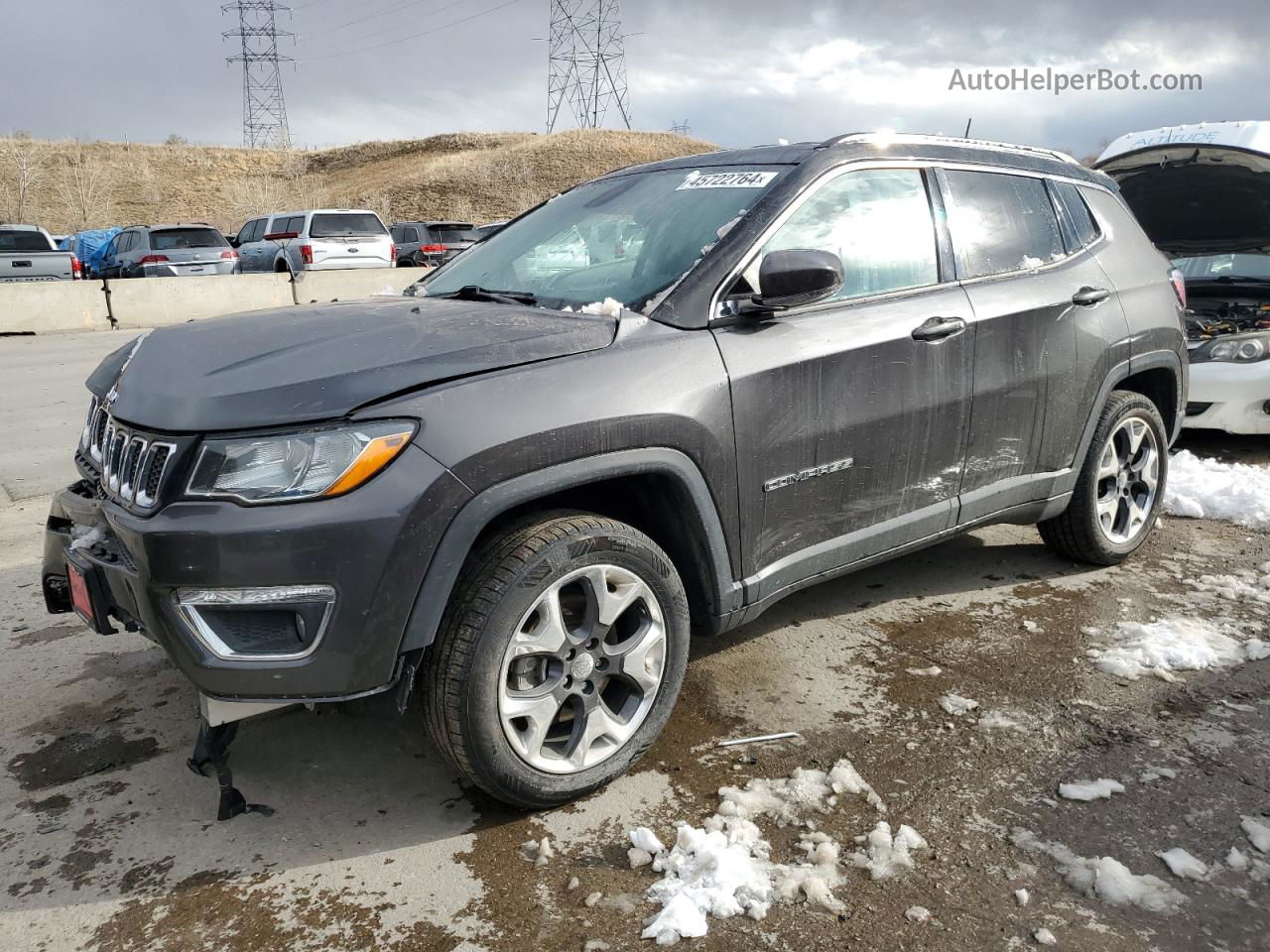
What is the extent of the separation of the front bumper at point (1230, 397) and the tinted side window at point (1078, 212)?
8.68 ft

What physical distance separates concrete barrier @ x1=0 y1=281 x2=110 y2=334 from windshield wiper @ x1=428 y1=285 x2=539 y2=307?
14461 millimetres

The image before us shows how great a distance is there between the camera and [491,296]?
3.45m

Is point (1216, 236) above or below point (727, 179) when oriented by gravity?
below

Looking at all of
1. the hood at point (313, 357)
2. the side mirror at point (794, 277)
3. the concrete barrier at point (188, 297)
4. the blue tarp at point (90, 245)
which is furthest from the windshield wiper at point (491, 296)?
the blue tarp at point (90, 245)

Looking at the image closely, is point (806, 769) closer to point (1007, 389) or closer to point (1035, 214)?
point (1007, 389)

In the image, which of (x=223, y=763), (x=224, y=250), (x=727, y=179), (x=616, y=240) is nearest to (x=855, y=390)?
(x=727, y=179)

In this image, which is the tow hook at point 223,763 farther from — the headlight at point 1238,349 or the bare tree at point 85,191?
the bare tree at point 85,191

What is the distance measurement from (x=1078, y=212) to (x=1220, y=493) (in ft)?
7.17

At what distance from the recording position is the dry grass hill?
→ 163 ft

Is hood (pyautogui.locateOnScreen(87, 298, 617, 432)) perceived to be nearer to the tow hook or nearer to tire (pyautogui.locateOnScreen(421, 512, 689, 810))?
tire (pyautogui.locateOnScreen(421, 512, 689, 810))

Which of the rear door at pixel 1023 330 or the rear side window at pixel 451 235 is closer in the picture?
the rear door at pixel 1023 330

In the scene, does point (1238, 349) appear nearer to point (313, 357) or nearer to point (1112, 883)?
point (1112, 883)

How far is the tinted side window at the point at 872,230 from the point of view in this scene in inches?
131

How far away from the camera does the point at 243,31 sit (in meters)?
72.6
